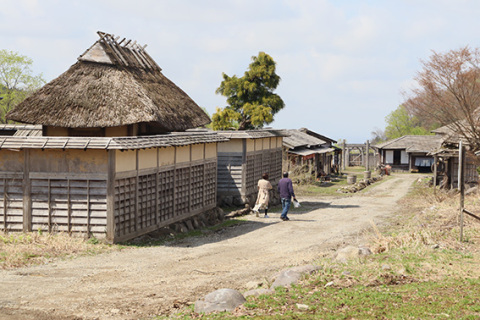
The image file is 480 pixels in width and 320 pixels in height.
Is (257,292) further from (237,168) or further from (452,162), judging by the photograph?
(452,162)

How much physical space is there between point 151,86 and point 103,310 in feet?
48.4

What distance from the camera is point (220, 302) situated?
898 cm

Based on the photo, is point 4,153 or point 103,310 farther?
point 4,153

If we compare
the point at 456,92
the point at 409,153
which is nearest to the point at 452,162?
the point at 456,92

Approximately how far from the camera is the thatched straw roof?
66.1ft

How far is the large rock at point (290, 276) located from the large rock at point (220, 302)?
1113 mm

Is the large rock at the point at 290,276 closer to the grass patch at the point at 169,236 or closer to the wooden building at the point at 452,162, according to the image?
the grass patch at the point at 169,236

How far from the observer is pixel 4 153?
51.0 ft

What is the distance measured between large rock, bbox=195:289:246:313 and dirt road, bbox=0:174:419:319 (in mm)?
690

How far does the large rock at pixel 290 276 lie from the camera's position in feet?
33.6

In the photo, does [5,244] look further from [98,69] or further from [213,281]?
[98,69]

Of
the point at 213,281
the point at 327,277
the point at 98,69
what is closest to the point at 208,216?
the point at 98,69

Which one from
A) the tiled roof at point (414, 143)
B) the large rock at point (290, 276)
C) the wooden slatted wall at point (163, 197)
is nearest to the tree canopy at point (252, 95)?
the tiled roof at point (414, 143)

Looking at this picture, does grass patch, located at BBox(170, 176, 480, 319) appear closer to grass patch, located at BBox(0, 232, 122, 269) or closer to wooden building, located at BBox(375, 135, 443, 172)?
grass patch, located at BBox(0, 232, 122, 269)
